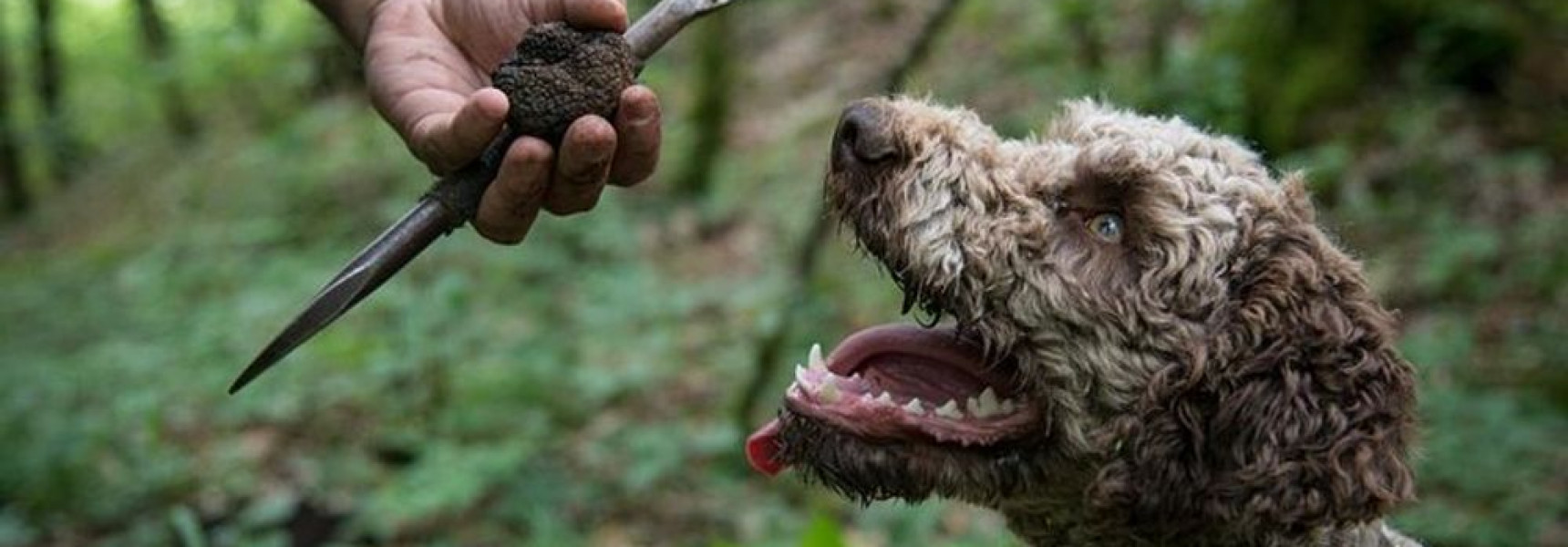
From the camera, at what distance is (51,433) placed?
7371mm

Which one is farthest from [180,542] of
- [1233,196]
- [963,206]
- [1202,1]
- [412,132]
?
[1202,1]

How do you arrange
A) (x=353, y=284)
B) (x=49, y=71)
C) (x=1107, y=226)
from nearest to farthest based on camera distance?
(x=353, y=284) < (x=1107, y=226) < (x=49, y=71)

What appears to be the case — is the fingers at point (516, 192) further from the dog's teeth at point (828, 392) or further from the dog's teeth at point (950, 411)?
the dog's teeth at point (950, 411)

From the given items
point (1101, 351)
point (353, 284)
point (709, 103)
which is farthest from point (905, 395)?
point (709, 103)

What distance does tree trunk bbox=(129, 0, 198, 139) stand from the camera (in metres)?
16.5

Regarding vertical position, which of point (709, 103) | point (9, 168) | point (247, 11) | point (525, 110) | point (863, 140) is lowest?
point (863, 140)

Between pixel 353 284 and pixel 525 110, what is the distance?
46 cm

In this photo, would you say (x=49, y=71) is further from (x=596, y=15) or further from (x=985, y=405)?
(x=985, y=405)

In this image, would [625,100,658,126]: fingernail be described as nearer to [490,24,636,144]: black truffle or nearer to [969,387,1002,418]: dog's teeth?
[490,24,636,144]: black truffle

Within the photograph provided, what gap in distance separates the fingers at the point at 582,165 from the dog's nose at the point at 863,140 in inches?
21.9

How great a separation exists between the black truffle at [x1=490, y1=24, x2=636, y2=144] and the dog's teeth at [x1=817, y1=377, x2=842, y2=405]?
79 centimetres

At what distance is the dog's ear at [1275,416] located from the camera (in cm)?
304

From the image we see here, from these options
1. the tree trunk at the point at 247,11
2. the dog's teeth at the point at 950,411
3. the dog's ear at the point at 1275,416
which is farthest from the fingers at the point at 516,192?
the tree trunk at the point at 247,11

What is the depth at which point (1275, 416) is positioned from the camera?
10.0 feet
